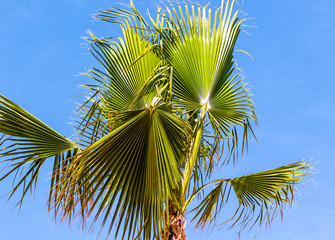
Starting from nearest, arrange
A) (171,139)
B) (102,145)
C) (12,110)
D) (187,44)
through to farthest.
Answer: (102,145), (171,139), (12,110), (187,44)

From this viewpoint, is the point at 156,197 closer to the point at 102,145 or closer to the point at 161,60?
the point at 102,145

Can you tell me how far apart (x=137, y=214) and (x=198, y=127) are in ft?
5.08

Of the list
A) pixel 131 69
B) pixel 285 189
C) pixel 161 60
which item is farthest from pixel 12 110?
pixel 285 189

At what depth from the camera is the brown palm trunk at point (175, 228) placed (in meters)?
4.76

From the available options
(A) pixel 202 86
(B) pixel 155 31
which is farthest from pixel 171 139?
(B) pixel 155 31

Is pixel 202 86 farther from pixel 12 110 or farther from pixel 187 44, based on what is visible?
pixel 12 110

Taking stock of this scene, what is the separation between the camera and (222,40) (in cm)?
544

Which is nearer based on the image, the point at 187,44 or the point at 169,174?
the point at 169,174

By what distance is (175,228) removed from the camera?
4.78m

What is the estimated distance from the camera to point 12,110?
500cm

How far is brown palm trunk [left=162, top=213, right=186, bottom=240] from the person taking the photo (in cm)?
476

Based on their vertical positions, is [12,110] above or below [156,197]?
above

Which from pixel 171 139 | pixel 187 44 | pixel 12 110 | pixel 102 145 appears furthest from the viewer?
pixel 187 44

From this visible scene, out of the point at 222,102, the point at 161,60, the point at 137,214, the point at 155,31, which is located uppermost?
the point at 155,31
